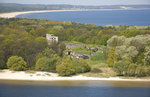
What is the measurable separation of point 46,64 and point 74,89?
5.34 m

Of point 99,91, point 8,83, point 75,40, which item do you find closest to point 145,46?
point 99,91

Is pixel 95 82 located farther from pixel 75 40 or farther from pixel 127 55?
pixel 75 40

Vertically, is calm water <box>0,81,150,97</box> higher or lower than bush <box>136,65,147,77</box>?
lower

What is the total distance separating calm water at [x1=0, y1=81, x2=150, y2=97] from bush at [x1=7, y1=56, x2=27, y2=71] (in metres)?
2.92

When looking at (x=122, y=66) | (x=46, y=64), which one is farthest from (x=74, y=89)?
(x=46, y=64)

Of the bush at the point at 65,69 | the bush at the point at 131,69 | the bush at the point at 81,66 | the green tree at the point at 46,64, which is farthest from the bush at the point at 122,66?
the green tree at the point at 46,64

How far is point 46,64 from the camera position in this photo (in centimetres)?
2395

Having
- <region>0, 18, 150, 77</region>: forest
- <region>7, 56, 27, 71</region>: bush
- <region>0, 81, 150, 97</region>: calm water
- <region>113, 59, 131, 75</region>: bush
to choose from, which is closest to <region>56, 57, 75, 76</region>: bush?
<region>0, 18, 150, 77</region>: forest

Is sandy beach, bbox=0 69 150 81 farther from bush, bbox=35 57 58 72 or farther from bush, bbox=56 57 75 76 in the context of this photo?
bush, bbox=35 57 58 72

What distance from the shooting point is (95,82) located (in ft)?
69.2

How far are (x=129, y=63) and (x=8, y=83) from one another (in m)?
9.43

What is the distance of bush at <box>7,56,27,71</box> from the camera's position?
2383 cm

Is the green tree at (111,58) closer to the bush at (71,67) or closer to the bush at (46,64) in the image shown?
the bush at (71,67)

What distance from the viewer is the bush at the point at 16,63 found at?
23828 mm
